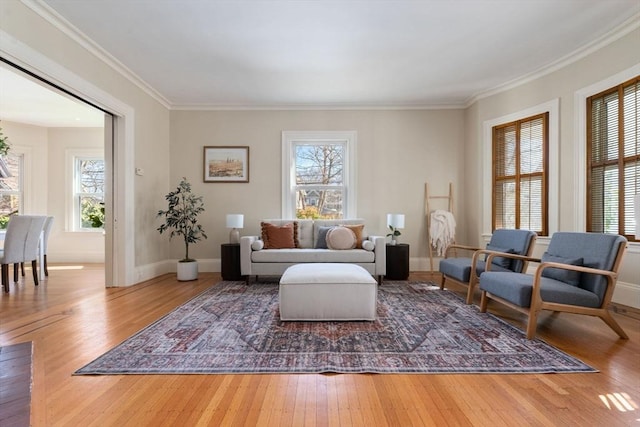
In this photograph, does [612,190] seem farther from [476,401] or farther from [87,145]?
[87,145]

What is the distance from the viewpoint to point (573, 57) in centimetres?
413

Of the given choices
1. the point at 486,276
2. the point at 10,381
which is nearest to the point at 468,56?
the point at 486,276

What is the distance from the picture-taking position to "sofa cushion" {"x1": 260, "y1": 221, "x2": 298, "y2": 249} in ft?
17.0

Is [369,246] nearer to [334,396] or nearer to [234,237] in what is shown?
[234,237]

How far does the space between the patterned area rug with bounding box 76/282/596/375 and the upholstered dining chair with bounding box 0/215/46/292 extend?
9.26 ft

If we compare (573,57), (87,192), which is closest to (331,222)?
(573,57)

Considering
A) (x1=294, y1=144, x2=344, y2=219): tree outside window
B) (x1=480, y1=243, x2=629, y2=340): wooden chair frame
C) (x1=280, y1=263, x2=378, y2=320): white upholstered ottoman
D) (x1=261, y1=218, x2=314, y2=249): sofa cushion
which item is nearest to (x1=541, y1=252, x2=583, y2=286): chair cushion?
(x1=480, y1=243, x2=629, y2=340): wooden chair frame

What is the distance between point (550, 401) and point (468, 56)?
3.79m

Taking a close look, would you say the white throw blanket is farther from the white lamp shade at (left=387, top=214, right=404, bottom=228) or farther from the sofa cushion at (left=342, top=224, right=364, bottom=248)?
the sofa cushion at (left=342, top=224, right=364, bottom=248)

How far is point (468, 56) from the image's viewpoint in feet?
13.8

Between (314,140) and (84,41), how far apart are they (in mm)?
3375

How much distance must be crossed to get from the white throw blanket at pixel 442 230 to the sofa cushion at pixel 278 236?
229cm

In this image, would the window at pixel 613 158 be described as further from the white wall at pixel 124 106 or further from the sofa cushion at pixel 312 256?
the white wall at pixel 124 106

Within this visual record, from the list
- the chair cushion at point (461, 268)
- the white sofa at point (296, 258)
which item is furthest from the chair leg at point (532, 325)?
the white sofa at point (296, 258)
